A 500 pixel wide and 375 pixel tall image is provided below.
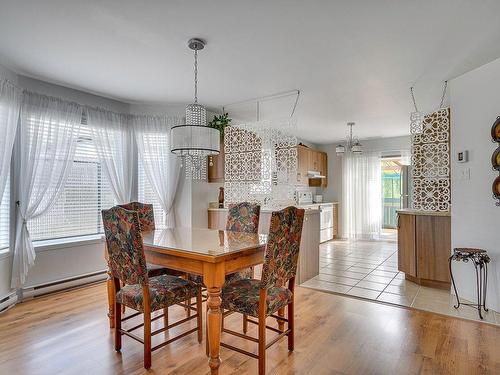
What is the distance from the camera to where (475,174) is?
3221 millimetres

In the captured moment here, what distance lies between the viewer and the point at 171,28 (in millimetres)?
2447

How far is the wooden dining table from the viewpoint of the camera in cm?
197

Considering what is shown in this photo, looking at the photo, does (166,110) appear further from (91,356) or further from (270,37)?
(91,356)

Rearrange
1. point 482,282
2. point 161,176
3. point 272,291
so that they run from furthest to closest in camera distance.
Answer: point 161,176 → point 482,282 → point 272,291

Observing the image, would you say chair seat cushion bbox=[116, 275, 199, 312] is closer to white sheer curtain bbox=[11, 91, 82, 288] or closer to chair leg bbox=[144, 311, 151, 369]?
chair leg bbox=[144, 311, 151, 369]


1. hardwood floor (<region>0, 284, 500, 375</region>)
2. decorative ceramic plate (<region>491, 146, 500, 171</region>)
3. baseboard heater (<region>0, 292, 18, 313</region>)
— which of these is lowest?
hardwood floor (<region>0, 284, 500, 375</region>)

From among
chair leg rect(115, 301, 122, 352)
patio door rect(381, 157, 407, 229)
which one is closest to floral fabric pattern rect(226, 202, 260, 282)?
chair leg rect(115, 301, 122, 352)

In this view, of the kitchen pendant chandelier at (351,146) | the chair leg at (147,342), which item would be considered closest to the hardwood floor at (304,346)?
the chair leg at (147,342)

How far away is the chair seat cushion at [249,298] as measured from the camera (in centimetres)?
203

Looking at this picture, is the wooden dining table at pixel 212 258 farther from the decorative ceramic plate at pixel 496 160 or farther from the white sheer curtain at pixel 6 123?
the decorative ceramic plate at pixel 496 160

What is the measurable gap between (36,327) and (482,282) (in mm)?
4328

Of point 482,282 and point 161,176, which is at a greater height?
point 161,176

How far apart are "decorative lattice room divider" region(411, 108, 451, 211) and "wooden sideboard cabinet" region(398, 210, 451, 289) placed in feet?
0.49

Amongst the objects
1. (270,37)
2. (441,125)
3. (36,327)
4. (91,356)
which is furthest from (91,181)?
(441,125)
